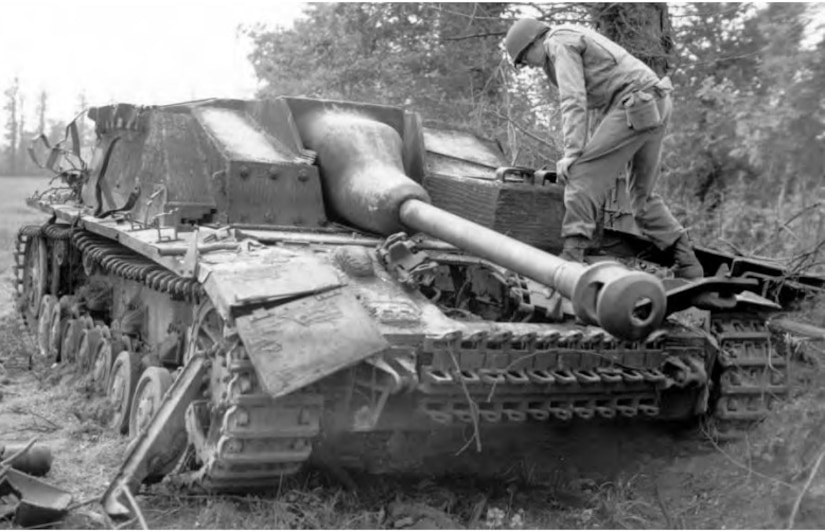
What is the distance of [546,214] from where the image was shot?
6176 millimetres

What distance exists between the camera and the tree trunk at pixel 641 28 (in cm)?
923

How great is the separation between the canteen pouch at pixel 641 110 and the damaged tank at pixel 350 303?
2.51ft

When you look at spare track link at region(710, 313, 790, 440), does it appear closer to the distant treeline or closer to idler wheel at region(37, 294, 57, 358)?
idler wheel at region(37, 294, 57, 358)

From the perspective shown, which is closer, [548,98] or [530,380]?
[530,380]

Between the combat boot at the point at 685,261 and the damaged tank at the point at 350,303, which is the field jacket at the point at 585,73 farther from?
the combat boot at the point at 685,261

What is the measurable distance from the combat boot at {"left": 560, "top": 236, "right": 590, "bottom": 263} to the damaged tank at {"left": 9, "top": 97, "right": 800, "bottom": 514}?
34cm

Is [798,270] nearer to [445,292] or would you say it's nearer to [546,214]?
[546,214]

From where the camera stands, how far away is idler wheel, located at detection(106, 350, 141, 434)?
20.7 feet

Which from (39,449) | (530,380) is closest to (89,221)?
(39,449)

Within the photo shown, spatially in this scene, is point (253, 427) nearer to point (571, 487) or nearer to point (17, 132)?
point (571, 487)

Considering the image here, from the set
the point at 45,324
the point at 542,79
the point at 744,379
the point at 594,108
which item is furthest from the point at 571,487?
the point at 542,79

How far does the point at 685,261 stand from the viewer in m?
6.21

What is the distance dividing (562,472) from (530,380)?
1217mm

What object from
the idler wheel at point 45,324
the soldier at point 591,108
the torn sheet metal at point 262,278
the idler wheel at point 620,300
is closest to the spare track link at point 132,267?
the torn sheet metal at point 262,278
